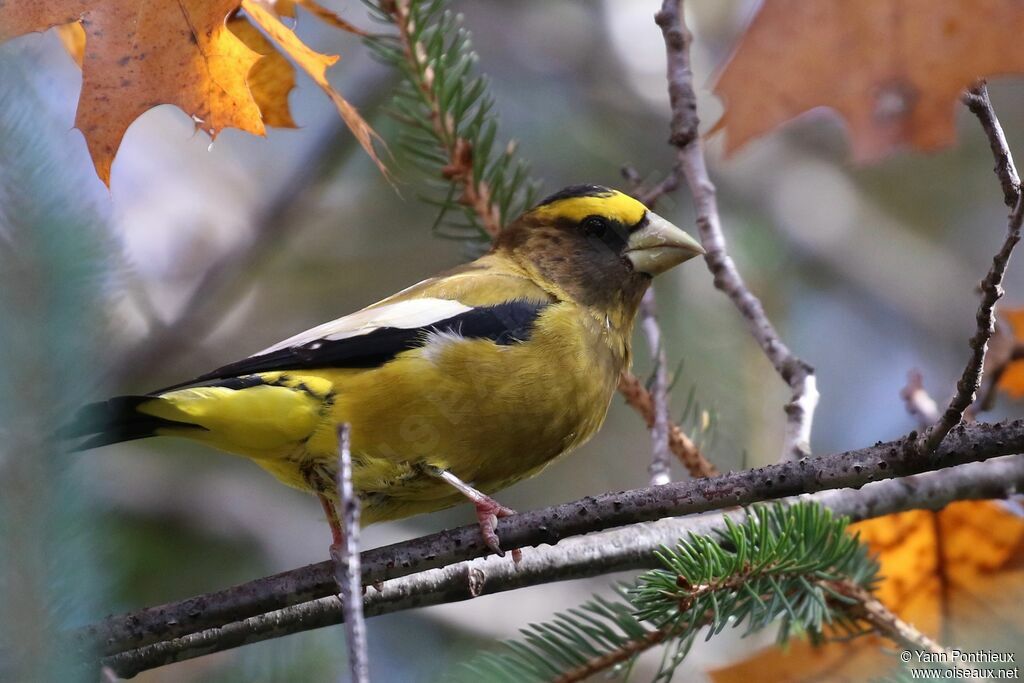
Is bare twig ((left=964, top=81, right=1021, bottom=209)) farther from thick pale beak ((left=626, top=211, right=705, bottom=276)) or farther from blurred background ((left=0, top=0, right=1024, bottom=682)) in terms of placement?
blurred background ((left=0, top=0, right=1024, bottom=682))

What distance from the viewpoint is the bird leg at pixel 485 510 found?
1.96 m

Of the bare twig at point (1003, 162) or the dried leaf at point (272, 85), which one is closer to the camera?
the bare twig at point (1003, 162)

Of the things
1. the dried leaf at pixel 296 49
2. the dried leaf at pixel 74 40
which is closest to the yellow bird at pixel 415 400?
the dried leaf at pixel 296 49

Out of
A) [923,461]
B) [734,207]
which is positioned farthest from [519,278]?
[734,207]

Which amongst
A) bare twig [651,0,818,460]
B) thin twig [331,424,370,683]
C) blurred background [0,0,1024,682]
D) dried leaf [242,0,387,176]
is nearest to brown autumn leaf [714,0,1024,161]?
bare twig [651,0,818,460]

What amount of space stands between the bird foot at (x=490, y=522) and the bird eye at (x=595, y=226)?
1.02 metres

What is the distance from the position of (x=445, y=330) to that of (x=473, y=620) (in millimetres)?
2106

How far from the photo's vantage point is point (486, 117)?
2713 mm

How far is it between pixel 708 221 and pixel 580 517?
1.07 m

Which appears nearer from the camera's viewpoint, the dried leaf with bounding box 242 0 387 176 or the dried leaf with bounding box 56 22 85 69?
the dried leaf with bounding box 242 0 387 176

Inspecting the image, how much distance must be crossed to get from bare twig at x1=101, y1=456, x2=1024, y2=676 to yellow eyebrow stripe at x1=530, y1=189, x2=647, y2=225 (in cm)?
89

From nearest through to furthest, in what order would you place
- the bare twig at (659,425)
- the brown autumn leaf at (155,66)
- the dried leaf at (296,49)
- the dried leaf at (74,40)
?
the brown autumn leaf at (155,66), the dried leaf at (296,49), the bare twig at (659,425), the dried leaf at (74,40)

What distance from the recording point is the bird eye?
3020 millimetres

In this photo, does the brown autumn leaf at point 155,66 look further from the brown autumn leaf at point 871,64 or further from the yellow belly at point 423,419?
the brown autumn leaf at point 871,64
